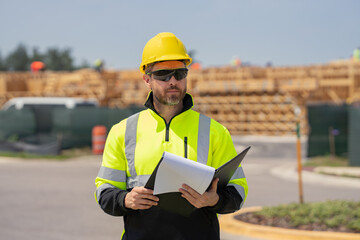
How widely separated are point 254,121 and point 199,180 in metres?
31.7

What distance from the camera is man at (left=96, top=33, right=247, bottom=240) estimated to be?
3043mm

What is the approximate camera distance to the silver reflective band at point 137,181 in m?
3.07

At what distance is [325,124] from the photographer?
871 inches

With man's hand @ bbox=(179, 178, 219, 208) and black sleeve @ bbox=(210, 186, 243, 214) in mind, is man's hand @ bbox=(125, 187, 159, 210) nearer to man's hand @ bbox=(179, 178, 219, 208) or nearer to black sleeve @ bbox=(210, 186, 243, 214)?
man's hand @ bbox=(179, 178, 219, 208)

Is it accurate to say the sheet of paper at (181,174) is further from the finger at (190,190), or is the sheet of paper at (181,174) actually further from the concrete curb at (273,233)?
the concrete curb at (273,233)

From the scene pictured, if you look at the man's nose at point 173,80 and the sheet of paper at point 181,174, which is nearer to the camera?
the sheet of paper at point 181,174

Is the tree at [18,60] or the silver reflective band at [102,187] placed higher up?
the tree at [18,60]

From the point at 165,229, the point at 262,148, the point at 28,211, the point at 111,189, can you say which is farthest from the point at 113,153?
the point at 262,148

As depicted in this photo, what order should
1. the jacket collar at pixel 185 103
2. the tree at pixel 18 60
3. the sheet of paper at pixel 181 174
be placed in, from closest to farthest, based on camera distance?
the sheet of paper at pixel 181 174, the jacket collar at pixel 185 103, the tree at pixel 18 60

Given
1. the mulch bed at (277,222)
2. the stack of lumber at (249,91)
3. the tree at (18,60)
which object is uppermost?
the tree at (18,60)

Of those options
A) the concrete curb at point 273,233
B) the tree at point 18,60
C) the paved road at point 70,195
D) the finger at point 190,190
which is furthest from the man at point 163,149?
the tree at point 18,60

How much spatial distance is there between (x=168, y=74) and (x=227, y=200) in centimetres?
73

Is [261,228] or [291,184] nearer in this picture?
[261,228]

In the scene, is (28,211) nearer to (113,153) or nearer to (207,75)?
(113,153)
